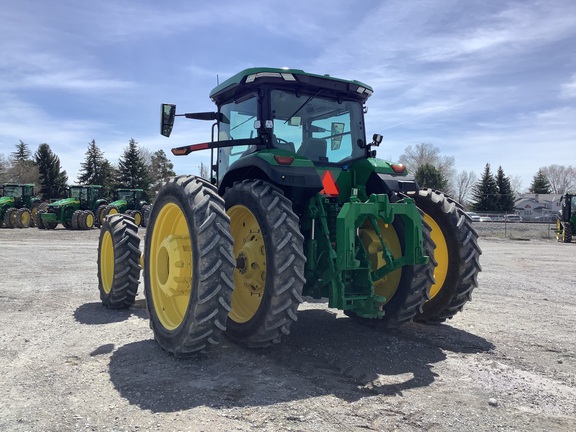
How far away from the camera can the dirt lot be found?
3287mm

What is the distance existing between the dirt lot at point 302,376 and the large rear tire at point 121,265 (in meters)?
0.21

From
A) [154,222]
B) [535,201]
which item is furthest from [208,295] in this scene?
[535,201]

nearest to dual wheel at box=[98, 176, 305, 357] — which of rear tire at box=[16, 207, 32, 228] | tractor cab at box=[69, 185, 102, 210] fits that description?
tractor cab at box=[69, 185, 102, 210]

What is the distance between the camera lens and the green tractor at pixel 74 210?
88.0ft

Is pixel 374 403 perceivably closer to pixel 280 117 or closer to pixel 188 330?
pixel 188 330

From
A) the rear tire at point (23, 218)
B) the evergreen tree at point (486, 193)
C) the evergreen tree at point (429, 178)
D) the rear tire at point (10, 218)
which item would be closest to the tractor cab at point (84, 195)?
the rear tire at point (23, 218)

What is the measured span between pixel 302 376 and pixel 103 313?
3.68 metres

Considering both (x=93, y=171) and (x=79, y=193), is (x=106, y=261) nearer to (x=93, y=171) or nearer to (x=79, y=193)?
(x=79, y=193)

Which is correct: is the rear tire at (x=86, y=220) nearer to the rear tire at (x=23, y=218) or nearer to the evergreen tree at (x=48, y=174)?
the rear tire at (x=23, y=218)

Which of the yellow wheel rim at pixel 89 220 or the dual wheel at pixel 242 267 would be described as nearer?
the dual wheel at pixel 242 267

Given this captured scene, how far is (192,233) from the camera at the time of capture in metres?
4.32

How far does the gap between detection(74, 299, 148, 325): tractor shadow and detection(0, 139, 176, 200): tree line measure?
47.9 m

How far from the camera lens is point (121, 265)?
21.5 feet

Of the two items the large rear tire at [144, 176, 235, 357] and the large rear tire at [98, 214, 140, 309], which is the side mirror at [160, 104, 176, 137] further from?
the large rear tire at [98, 214, 140, 309]
